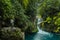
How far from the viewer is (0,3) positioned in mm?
18391

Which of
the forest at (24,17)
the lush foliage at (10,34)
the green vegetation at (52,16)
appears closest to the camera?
the lush foliage at (10,34)

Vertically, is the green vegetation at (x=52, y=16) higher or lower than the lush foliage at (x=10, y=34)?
higher

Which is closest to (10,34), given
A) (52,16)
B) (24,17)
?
(24,17)

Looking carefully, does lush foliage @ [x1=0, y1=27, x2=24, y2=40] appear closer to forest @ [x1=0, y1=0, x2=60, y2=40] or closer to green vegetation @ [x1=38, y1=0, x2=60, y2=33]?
forest @ [x1=0, y1=0, x2=60, y2=40]

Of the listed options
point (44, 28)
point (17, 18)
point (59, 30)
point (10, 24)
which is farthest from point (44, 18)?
point (10, 24)

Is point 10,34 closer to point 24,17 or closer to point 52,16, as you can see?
point 24,17

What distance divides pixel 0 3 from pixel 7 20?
2.55m

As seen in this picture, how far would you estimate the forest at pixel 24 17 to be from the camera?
61.4 ft

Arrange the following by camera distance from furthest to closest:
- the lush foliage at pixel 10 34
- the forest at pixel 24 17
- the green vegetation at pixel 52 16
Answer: the green vegetation at pixel 52 16 < the forest at pixel 24 17 < the lush foliage at pixel 10 34

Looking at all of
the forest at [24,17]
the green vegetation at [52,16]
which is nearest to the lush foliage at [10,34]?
the forest at [24,17]

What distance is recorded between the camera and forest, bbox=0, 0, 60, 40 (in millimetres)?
18703

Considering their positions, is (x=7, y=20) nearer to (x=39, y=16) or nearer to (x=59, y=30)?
(x=59, y=30)

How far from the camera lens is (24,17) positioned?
2391 centimetres

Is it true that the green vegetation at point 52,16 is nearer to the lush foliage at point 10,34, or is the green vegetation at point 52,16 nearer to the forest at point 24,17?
the forest at point 24,17
